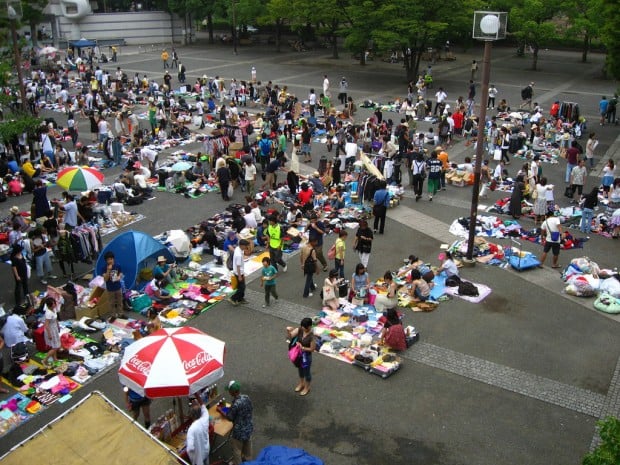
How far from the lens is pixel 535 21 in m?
43.6

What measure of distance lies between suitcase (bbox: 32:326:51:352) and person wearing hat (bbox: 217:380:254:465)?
16.6 feet

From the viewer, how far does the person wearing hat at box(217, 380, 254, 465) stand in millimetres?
8633

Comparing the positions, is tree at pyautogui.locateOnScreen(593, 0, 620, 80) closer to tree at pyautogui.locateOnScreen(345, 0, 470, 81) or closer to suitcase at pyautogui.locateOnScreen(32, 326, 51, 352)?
tree at pyautogui.locateOnScreen(345, 0, 470, 81)

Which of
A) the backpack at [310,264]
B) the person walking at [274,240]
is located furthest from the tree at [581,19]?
the backpack at [310,264]

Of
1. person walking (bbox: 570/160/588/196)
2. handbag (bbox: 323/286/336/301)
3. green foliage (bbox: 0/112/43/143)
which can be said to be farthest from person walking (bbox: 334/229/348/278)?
green foliage (bbox: 0/112/43/143)

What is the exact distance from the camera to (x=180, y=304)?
13.9m

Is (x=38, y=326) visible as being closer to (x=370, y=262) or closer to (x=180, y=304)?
(x=180, y=304)

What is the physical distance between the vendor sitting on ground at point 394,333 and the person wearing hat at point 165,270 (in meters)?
5.65

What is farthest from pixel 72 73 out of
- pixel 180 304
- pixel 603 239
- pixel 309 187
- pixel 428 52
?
pixel 603 239

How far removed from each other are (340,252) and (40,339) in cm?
680

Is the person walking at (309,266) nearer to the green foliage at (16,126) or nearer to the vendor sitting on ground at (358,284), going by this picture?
the vendor sitting on ground at (358,284)

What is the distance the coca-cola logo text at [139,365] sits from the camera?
28.4 feet

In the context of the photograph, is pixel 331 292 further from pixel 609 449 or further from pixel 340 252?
pixel 609 449

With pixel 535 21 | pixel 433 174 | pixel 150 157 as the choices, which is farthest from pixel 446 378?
pixel 535 21
